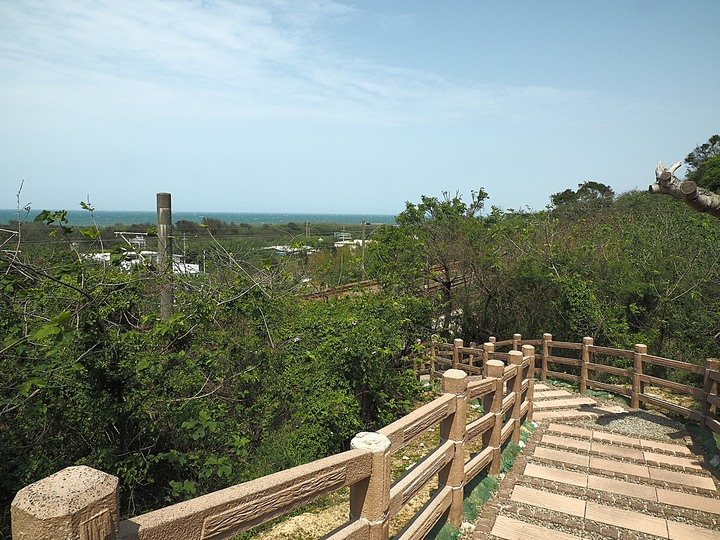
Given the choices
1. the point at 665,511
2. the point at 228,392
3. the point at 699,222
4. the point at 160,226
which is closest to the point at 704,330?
the point at 699,222

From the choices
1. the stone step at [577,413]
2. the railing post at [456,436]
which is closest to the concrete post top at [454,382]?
the railing post at [456,436]

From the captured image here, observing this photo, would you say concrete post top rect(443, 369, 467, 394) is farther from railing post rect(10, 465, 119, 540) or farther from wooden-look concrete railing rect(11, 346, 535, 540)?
railing post rect(10, 465, 119, 540)

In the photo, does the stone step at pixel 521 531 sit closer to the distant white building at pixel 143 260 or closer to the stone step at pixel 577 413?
the stone step at pixel 577 413

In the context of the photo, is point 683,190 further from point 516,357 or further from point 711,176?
point 711,176

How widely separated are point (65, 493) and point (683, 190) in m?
4.69

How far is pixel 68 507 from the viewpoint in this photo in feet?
4.27

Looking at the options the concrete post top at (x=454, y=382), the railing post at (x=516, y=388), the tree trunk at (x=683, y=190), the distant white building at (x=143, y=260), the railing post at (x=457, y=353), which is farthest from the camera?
the railing post at (x=457, y=353)

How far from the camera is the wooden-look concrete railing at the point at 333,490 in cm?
133

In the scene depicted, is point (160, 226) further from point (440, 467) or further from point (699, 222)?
point (699, 222)

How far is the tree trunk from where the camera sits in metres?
4.13

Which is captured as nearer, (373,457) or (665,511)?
(373,457)

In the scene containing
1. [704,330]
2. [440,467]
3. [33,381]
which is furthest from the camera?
[704,330]

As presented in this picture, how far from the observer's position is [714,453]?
5680 mm

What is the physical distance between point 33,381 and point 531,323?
11858 mm
